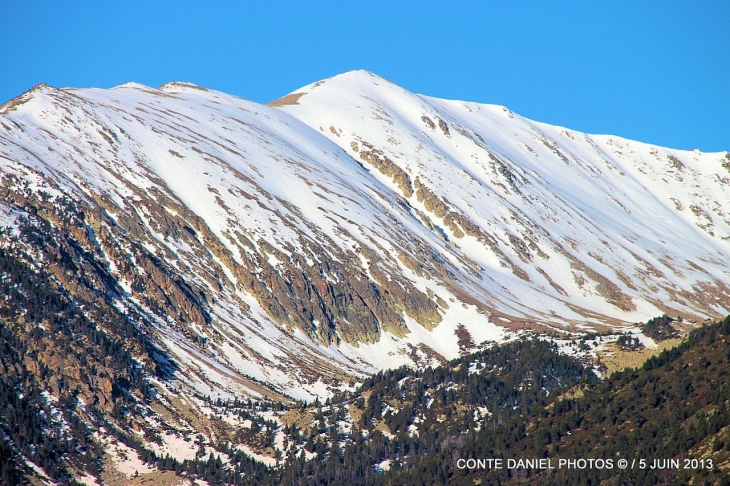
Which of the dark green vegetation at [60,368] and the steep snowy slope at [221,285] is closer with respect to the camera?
the dark green vegetation at [60,368]

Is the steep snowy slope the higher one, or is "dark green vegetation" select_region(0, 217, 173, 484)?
the steep snowy slope

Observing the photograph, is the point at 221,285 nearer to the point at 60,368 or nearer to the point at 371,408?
the point at 60,368

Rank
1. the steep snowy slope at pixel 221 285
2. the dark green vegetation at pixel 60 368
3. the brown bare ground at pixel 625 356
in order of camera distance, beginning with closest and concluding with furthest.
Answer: the dark green vegetation at pixel 60 368, the brown bare ground at pixel 625 356, the steep snowy slope at pixel 221 285

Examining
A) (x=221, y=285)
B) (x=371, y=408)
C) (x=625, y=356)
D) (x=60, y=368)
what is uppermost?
(x=221, y=285)

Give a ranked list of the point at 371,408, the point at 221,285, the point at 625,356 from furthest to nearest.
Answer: the point at 221,285 → the point at 371,408 → the point at 625,356

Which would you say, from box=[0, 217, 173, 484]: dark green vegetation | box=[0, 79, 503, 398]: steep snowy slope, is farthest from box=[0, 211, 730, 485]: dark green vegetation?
box=[0, 79, 503, 398]: steep snowy slope

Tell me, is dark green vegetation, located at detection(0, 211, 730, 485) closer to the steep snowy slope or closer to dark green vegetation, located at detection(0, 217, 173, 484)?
dark green vegetation, located at detection(0, 217, 173, 484)

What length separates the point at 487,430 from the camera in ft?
319

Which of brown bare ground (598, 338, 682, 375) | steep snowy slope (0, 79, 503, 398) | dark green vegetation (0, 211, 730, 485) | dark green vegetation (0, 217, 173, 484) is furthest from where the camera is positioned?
steep snowy slope (0, 79, 503, 398)

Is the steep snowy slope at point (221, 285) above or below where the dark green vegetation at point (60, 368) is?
above

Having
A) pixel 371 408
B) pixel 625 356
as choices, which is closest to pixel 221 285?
pixel 371 408

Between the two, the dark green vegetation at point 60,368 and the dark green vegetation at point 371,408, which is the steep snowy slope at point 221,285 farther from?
the dark green vegetation at point 371,408

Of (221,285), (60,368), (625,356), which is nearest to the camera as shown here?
(625,356)

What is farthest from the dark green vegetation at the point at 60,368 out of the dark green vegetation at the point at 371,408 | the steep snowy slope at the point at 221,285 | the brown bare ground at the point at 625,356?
the brown bare ground at the point at 625,356
